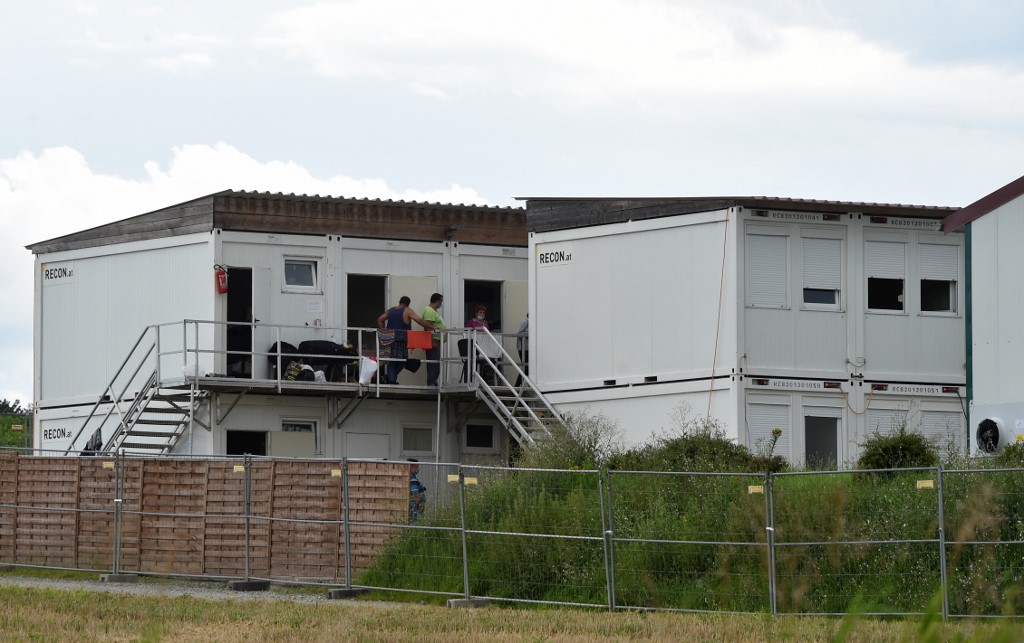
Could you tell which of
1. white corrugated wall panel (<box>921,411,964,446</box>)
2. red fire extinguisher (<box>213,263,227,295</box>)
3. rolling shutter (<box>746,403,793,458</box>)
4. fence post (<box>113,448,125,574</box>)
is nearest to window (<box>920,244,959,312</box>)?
white corrugated wall panel (<box>921,411,964,446</box>)

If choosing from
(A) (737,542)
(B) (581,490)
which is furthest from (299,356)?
(A) (737,542)

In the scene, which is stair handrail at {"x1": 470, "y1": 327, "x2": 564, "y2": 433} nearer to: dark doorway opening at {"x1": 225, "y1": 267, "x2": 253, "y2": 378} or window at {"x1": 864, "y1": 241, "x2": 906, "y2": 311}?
dark doorway opening at {"x1": 225, "y1": 267, "x2": 253, "y2": 378}

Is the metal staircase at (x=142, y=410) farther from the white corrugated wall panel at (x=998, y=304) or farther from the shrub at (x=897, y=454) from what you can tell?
the white corrugated wall panel at (x=998, y=304)

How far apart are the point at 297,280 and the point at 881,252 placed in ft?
36.0

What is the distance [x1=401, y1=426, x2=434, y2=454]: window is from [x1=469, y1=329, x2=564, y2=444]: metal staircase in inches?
60.2

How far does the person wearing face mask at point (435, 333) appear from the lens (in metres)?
28.0

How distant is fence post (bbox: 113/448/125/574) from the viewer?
65.4 ft

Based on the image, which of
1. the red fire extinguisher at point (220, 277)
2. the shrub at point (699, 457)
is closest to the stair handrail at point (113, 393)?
the red fire extinguisher at point (220, 277)

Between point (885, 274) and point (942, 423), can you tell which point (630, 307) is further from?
point (942, 423)

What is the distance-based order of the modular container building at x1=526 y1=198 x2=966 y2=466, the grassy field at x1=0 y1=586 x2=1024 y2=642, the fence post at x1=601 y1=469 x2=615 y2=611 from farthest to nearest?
the modular container building at x1=526 y1=198 x2=966 y2=466 < the fence post at x1=601 y1=469 x2=615 y2=611 < the grassy field at x1=0 y1=586 x2=1024 y2=642

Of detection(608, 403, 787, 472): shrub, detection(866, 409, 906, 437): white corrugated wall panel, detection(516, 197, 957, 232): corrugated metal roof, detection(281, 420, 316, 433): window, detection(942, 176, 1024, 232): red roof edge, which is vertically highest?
detection(516, 197, 957, 232): corrugated metal roof

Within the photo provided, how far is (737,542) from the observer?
14.8 metres

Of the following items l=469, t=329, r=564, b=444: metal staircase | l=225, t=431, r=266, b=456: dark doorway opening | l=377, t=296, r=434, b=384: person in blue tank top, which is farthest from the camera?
l=377, t=296, r=434, b=384: person in blue tank top

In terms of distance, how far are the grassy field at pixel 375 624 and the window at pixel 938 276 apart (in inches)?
474
